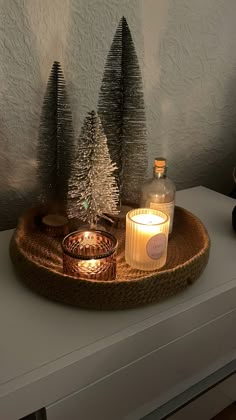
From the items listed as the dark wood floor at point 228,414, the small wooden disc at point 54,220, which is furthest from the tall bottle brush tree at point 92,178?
the dark wood floor at point 228,414

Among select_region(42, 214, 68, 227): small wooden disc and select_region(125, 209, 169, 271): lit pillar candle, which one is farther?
select_region(42, 214, 68, 227): small wooden disc

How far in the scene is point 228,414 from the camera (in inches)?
36.6

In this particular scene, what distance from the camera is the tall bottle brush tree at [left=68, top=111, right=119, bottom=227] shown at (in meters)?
0.69

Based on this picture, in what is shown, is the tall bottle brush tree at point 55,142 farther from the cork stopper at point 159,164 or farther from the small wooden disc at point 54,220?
the cork stopper at point 159,164

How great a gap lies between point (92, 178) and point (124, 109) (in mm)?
157

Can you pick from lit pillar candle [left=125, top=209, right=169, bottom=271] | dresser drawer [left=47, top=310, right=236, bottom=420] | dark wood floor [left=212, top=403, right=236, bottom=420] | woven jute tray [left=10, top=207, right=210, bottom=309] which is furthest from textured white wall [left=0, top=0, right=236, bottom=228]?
dark wood floor [left=212, top=403, right=236, bottom=420]

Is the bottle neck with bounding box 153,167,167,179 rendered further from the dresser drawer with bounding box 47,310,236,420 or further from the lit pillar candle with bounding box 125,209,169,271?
the dresser drawer with bounding box 47,310,236,420

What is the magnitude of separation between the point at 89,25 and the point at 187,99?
319mm

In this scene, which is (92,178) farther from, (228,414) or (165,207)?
(228,414)

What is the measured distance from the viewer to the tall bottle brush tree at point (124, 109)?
0.75m

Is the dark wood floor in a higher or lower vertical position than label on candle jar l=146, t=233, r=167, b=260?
lower

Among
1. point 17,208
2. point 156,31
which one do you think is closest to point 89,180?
point 17,208

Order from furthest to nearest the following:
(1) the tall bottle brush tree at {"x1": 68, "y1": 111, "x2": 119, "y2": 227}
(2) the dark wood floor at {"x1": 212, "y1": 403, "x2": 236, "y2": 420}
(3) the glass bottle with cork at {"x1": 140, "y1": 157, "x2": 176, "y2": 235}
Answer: (2) the dark wood floor at {"x1": 212, "y1": 403, "x2": 236, "y2": 420}
(3) the glass bottle with cork at {"x1": 140, "y1": 157, "x2": 176, "y2": 235}
(1) the tall bottle brush tree at {"x1": 68, "y1": 111, "x2": 119, "y2": 227}

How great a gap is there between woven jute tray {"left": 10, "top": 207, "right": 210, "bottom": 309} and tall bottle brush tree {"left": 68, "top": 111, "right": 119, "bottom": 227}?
0.08 metres
